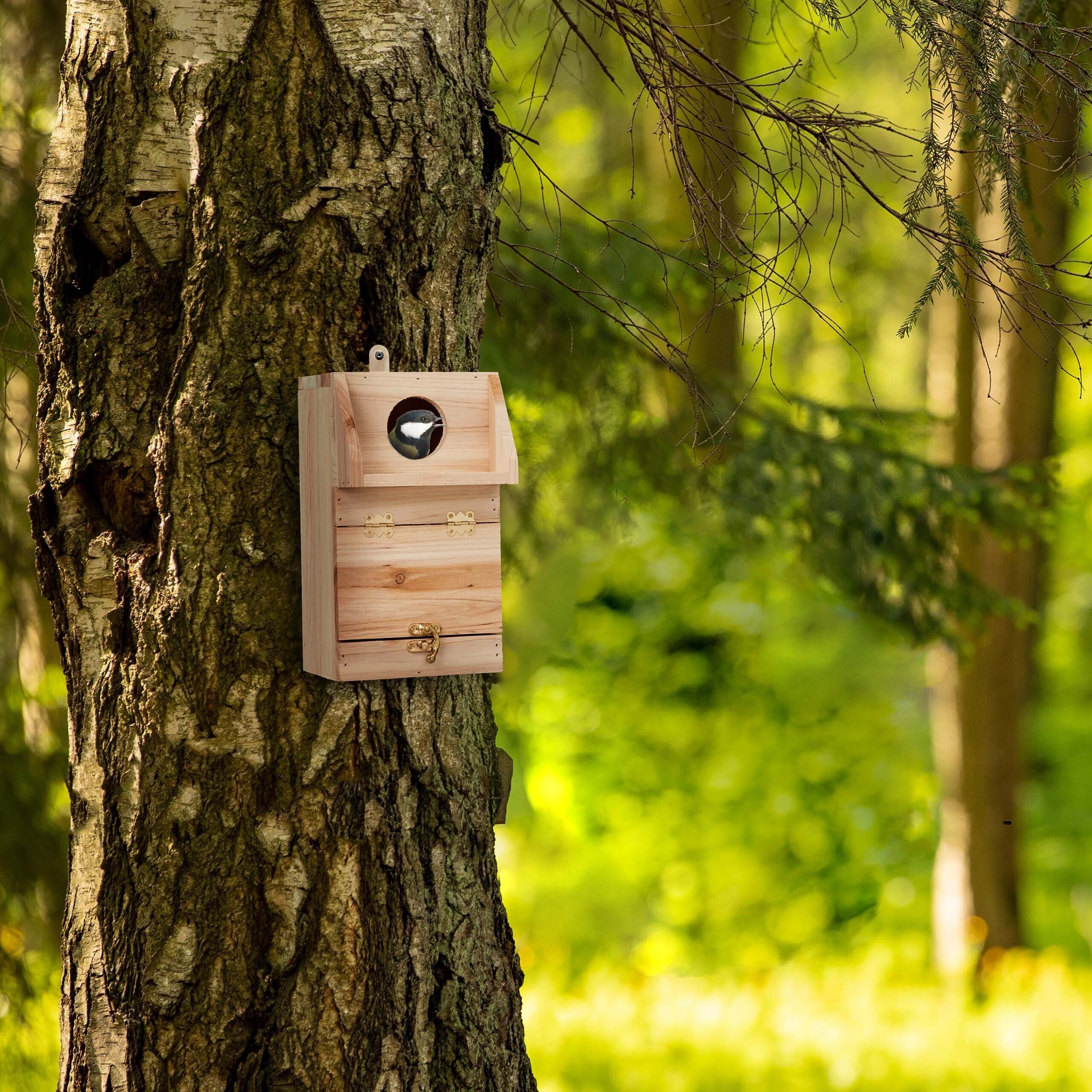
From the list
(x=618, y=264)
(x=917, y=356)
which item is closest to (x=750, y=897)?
(x=618, y=264)

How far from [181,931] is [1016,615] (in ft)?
9.89

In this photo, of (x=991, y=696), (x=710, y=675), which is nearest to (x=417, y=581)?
(x=991, y=696)

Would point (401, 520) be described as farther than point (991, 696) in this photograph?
No

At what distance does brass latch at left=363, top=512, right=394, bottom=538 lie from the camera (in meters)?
1.52

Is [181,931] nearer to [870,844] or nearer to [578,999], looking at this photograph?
[578,999]

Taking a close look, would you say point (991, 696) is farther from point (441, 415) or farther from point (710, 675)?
point (441, 415)

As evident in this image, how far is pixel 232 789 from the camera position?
4.99ft

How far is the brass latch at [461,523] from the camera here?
1.60m

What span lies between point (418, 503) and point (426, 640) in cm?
18

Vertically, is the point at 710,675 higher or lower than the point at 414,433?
lower

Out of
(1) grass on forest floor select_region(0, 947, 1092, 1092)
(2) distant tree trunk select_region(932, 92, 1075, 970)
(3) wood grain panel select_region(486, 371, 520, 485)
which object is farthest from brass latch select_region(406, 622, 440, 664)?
(2) distant tree trunk select_region(932, 92, 1075, 970)

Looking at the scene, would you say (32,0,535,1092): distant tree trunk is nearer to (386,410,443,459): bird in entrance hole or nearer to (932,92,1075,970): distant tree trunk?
(386,410,443,459): bird in entrance hole

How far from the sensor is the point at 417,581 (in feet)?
5.13

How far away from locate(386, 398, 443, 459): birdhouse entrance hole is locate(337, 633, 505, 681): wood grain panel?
25cm
